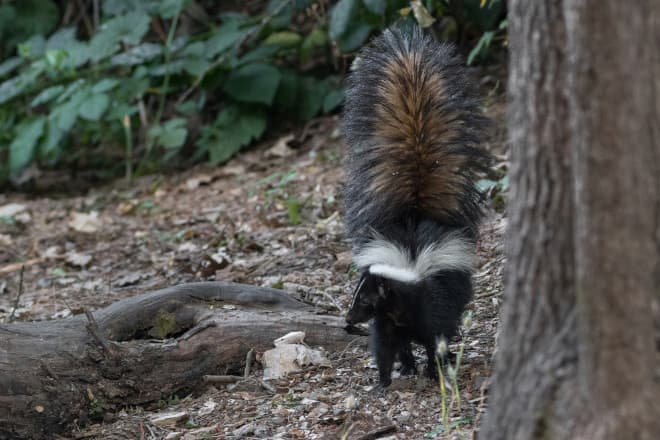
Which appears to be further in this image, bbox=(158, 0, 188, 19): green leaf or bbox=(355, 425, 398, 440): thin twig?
bbox=(158, 0, 188, 19): green leaf

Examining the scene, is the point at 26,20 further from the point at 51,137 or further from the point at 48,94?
the point at 51,137

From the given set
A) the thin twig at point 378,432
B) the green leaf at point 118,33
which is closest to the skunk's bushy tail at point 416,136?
the thin twig at point 378,432

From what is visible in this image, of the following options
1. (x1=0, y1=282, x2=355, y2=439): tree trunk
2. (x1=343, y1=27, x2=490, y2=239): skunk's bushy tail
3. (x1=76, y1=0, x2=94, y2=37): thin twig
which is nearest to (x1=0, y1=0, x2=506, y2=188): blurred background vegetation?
(x1=76, y1=0, x2=94, y2=37): thin twig

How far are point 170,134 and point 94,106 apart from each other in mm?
1050

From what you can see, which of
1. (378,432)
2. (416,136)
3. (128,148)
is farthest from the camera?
(128,148)

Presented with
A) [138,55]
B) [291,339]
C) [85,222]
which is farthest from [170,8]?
[291,339]

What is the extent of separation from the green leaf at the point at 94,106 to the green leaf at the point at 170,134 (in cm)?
91

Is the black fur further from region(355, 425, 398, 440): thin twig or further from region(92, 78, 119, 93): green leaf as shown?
region(92, 78, 119, 93): green leaf

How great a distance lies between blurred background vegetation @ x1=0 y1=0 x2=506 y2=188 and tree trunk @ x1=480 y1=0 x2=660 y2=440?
563 cm

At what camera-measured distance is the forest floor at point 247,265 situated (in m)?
4.32

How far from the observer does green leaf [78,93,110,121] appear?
8.79m

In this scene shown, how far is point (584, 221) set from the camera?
2434mm

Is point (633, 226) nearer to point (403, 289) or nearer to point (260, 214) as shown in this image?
point (403, 289)

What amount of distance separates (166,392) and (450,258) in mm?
1540
